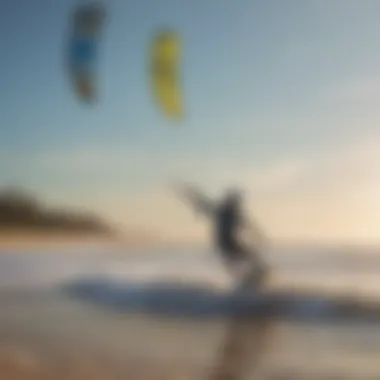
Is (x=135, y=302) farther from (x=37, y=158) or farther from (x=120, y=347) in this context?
(x=37, y=158)

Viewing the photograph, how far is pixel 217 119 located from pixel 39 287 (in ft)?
1.28

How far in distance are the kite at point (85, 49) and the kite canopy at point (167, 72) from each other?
0.10m

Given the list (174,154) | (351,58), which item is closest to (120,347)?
(174,154)

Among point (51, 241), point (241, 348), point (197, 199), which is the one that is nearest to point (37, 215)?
point (51, 241)

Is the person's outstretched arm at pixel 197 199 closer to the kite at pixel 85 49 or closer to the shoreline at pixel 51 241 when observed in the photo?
the shoreline at pixel 51 241

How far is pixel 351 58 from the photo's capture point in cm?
112

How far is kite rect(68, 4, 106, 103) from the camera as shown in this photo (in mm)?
1124

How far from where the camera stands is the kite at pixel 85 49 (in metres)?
1.12

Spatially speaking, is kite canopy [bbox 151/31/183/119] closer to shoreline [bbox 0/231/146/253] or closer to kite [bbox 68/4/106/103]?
kite [bbox 68/4/106/103]

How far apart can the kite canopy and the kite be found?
0.32ft

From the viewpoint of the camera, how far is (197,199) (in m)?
1.10

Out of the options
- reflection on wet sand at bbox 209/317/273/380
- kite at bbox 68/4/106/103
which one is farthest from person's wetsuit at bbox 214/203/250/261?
kite at bbox 68/4/106/103

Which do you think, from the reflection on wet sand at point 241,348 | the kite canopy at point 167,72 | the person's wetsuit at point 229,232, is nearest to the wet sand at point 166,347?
the reflection on wet sand at point 241,348

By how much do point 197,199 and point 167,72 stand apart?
211mm
